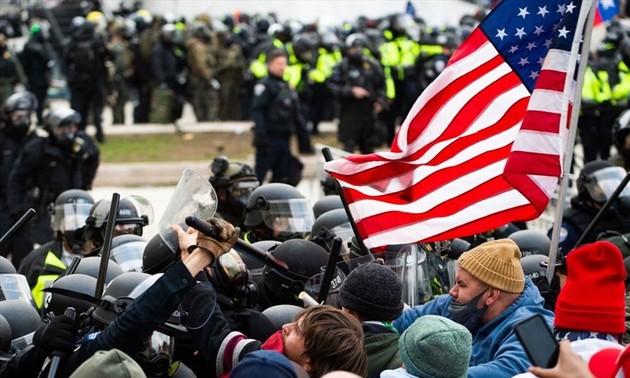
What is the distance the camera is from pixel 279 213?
27.1ft

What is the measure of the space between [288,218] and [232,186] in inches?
46.7

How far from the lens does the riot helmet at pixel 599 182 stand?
9.02 metres

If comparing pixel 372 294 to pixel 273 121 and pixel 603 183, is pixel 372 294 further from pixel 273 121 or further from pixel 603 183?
pixel 273 121

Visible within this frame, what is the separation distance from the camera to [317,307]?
4676mm

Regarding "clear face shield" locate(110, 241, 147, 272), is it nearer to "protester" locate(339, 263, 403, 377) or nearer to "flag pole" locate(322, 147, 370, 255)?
"flag pole" locate(322, 147, 370, 255)

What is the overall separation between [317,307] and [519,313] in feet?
4.07

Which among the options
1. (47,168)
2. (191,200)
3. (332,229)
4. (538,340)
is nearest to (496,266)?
(191,200)

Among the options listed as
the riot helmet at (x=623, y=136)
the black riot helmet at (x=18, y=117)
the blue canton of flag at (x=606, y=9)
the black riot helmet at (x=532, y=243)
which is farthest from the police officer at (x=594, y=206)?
the blue canton of flag at (x=606, y=9)

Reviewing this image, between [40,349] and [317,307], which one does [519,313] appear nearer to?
[317,307]

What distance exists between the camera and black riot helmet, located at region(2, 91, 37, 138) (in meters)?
13.0

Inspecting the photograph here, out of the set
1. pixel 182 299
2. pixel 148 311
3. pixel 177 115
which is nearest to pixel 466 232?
pixel 182 299

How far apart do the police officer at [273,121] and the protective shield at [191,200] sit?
10361 millimetres

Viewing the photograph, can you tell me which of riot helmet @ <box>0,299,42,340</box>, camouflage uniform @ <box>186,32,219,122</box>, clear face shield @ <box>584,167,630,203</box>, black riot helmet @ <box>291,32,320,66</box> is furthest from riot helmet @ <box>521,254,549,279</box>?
camouflage uniform @ <box>186,32,219,122</box>

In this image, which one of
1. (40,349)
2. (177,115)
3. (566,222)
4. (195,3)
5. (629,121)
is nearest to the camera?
(40,349)
